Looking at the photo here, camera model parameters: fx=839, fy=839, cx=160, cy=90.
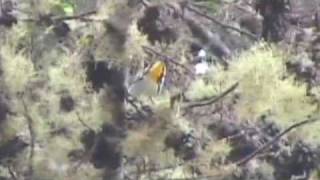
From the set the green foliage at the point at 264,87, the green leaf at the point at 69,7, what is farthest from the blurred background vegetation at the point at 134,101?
the green leaf at the point at 69,7

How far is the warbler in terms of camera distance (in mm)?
2198

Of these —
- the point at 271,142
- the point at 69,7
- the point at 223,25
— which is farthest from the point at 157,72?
the point at 69,7

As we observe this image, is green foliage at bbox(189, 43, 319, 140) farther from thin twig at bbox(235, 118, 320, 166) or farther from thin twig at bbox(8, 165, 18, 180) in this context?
thin twig at bbox(8, 165, 18, 180)

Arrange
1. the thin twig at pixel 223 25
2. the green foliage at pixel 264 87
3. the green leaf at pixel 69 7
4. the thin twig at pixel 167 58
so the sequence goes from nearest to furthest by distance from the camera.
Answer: the green foliage at pixel 264 87 → the thin twig at pixel 167 58 → the thin twig at pixel 223 25 → the green leaf at pixel 69 7

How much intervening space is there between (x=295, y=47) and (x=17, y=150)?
0.89 metres

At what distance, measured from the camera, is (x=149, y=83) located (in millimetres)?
2238

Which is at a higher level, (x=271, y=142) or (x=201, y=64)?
(x=201, y=64)

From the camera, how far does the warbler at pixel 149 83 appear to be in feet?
7.21

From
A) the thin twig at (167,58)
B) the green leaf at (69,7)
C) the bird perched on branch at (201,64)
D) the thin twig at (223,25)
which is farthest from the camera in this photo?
the green leaf at (69,7)

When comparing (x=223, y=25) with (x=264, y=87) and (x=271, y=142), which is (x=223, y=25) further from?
(x=264, y=87)

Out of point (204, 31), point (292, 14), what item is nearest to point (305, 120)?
point (292, 14)

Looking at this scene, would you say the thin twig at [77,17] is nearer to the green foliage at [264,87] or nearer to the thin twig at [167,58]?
the thin twig at [167,58]

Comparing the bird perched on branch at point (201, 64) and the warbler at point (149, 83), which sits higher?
the warbler at point (149, 83)

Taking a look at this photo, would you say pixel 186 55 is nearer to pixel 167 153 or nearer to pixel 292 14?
pixel 292 14
